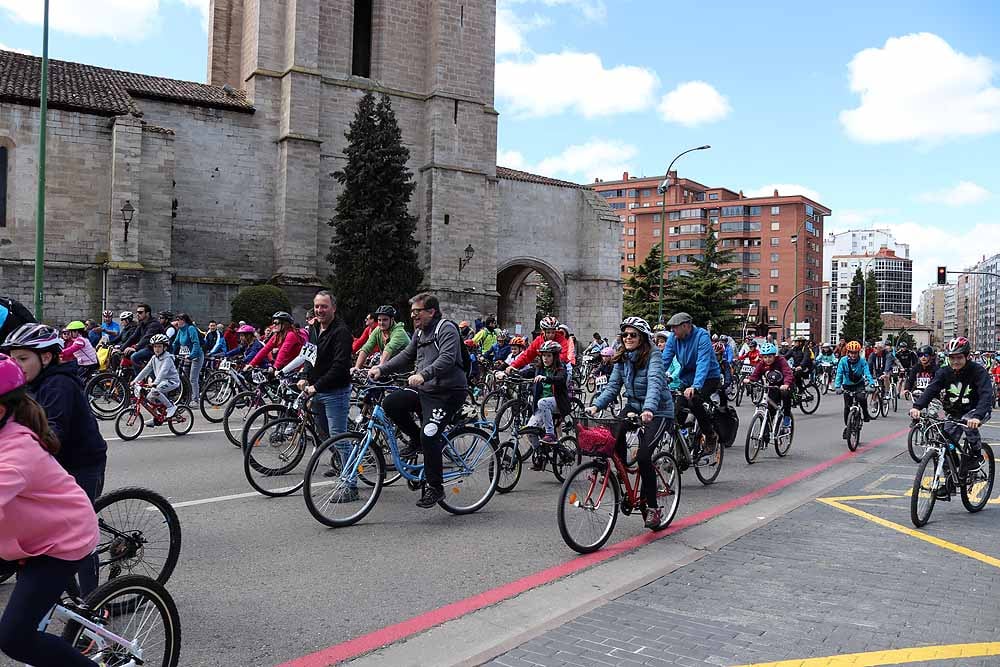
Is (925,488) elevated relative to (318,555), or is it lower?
elevated

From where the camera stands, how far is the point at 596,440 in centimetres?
617

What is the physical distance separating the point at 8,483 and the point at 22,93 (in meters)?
31.9

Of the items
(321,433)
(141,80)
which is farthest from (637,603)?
(141,80)

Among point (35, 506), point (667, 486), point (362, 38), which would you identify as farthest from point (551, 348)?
point (362, 38)

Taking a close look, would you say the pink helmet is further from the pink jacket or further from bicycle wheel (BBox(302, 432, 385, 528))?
bicycle wheel (BBox(302, 432, 385, 528))

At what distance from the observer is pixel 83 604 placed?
321 centimetres

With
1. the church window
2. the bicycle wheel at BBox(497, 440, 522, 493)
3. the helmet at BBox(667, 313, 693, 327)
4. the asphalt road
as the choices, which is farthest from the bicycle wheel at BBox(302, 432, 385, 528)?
the church window

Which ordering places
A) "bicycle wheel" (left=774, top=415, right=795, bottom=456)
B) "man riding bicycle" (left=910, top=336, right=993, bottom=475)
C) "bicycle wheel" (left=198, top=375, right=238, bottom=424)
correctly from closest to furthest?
"man riding bicycle" (left=910, top=336, right=993, bottom=475) → "bicycle wheel" (left=774, top=415, right=795, bottom=456) → "bicycle wheel" (left=198, top=375, right=238, bottom=424)

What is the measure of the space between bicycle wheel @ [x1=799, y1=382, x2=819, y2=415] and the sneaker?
47.5ft

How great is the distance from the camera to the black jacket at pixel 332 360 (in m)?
8.24

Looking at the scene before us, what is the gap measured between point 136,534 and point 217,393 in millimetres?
10902

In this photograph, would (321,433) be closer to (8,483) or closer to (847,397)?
(8,483)

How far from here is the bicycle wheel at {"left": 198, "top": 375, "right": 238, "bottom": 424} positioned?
49.3 feet

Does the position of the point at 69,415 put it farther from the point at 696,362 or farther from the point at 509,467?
the point at 696,362
